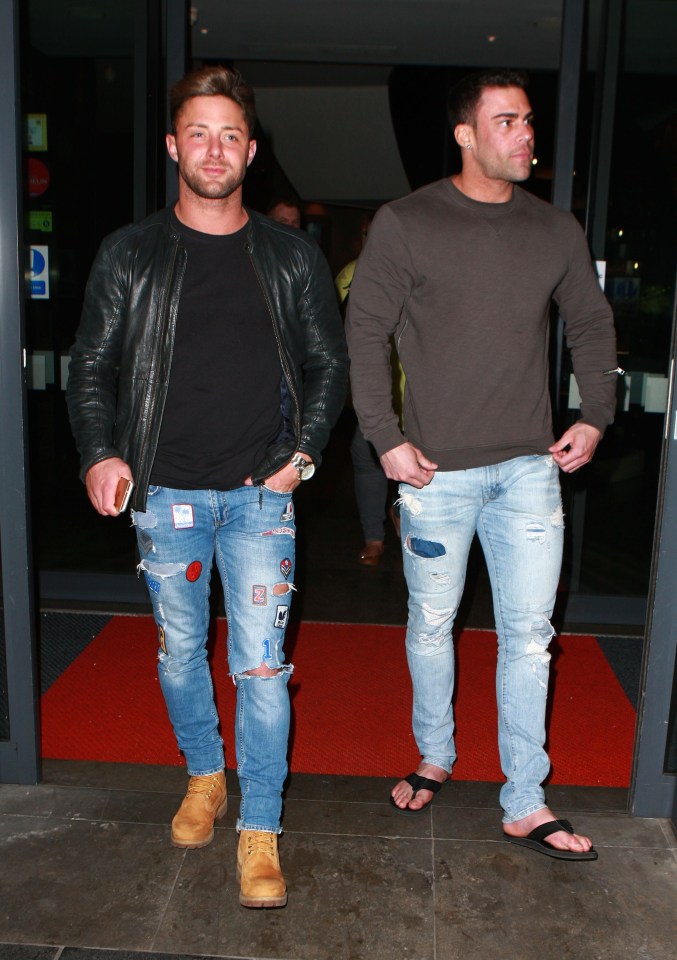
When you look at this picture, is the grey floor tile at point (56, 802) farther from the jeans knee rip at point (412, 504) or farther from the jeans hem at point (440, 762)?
the jeans knee rip at point (412, 504)

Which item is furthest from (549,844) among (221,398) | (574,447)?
(221,398)

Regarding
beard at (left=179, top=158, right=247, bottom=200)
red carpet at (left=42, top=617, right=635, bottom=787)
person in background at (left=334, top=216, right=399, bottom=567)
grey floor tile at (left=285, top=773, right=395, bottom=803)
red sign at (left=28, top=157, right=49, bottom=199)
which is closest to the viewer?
beard at (left=179, top=158, right=247, bottom=200)

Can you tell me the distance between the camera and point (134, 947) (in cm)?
199

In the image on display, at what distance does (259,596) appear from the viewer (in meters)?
Result: 2.19

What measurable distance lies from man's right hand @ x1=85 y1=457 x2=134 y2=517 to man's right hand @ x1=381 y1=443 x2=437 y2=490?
62cm

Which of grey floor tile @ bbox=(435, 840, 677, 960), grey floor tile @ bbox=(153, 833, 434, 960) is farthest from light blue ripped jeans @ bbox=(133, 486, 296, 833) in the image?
A: grey floor tile @ bbox=(435, 840, 677, 960)

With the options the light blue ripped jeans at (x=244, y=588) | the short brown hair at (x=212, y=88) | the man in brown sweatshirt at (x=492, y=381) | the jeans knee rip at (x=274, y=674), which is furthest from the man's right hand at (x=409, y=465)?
the short brown hair at (x=212, y=88)

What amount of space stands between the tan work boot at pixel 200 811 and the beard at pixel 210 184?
1.49 meters

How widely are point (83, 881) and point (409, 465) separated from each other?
1.27 m

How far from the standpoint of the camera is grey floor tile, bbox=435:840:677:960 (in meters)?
2.02

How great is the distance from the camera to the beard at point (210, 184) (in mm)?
2078

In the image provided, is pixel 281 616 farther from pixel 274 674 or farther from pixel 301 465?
pixel 301 465

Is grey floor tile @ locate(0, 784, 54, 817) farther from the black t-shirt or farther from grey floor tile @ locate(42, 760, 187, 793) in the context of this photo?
the black t-shirt

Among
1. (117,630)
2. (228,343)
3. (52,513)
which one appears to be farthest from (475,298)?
(52,513)
